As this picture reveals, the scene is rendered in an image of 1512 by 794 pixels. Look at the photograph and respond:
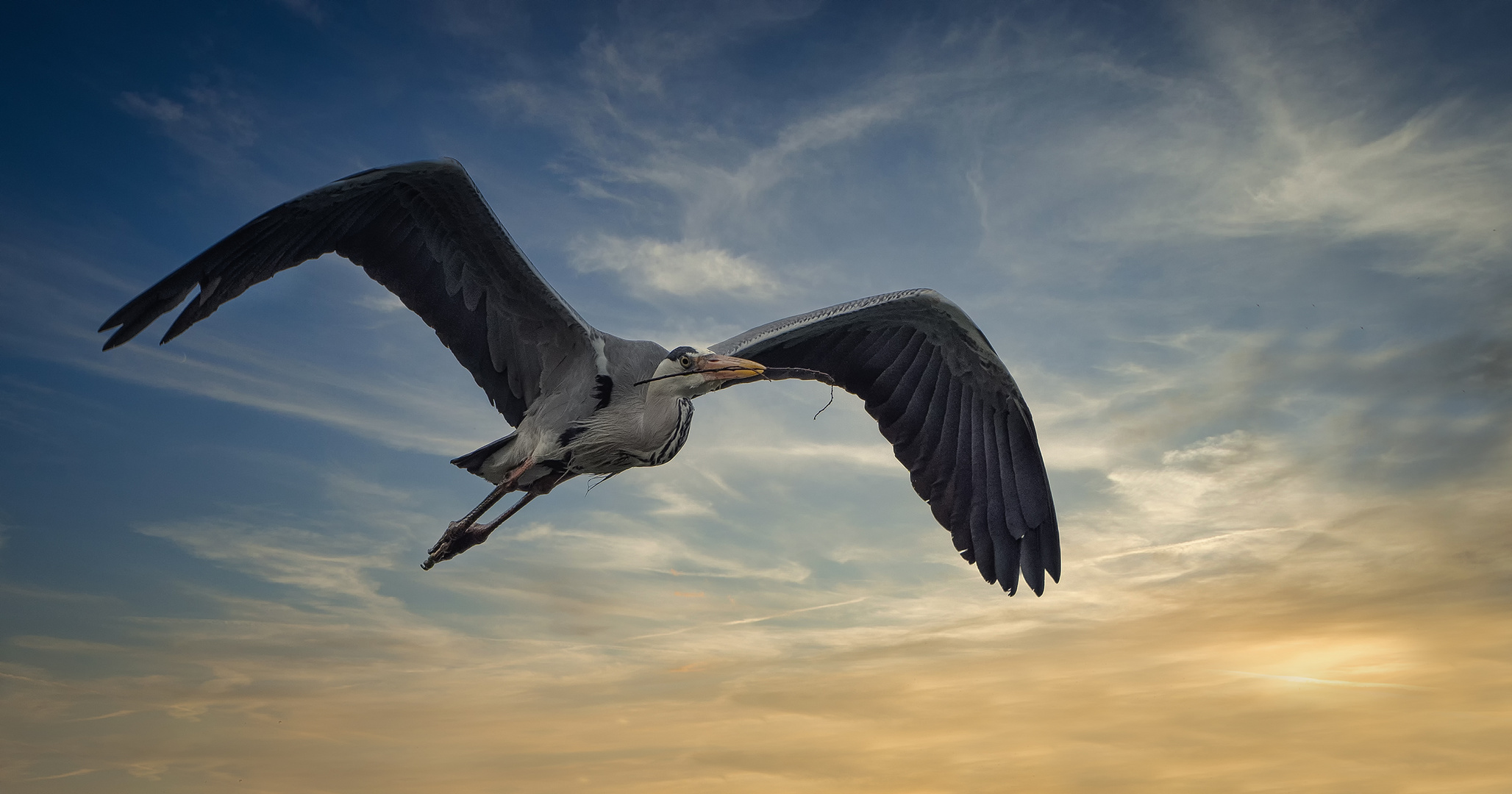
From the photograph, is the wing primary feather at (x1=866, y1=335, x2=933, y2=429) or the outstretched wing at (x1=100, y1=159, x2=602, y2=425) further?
the wing primary feather at (x1=866, y1=335, x2=933, y2=429)

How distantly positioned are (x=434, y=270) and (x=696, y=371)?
251 centimetres

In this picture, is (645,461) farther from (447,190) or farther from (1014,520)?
(1014,520)

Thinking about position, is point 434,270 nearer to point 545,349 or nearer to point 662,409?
point 545,349

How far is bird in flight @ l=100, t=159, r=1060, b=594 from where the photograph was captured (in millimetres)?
7250

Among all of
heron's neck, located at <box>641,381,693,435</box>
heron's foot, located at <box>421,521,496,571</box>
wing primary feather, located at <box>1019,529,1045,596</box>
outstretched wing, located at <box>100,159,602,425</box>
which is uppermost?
outstretched wing, located at <box>100,159,602,425</box>

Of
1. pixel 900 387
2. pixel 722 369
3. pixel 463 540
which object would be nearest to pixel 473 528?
pixel 463 540

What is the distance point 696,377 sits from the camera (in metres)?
7.22

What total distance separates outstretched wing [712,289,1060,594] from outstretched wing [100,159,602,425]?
2052mm

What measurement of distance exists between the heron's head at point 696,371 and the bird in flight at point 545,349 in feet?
0.04

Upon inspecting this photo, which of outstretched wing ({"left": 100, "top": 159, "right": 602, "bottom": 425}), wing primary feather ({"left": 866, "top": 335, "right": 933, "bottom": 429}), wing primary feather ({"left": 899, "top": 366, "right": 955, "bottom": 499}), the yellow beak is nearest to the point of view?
outstretched wing ({"left": 100, "top": 159, "right": 602, "bottom": 425})

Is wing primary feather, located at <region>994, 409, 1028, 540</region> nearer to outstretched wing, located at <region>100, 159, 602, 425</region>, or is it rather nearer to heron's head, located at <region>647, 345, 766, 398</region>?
heron's head, located at <region>647, 345, 766, 398</region>

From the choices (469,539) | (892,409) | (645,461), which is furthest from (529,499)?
(892,409)

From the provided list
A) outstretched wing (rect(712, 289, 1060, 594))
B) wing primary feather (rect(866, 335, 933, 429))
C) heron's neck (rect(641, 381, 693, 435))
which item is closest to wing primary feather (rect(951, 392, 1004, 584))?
outstretched wing (rect(712, 289, 1060, 594))

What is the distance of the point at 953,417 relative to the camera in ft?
33.2
